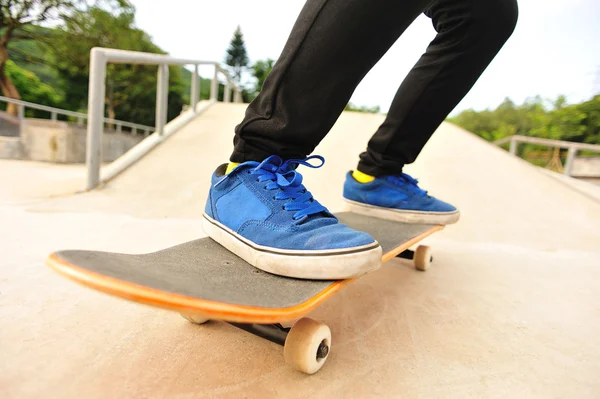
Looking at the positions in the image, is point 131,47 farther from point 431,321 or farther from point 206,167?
point 431,321

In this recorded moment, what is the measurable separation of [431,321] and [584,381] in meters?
0.38

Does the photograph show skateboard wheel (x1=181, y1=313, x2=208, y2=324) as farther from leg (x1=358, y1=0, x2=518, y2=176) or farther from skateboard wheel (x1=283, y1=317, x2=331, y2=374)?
A: leg (x1=358, y1=0, x2=518, y2=176)

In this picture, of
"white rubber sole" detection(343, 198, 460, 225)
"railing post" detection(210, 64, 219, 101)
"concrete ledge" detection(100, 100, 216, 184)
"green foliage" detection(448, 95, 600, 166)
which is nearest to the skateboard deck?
"white rubber sole" detection(343, 198, 460, 225)

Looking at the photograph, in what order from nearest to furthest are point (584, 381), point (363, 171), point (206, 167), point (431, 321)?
point (584, 381)
point (431, 321)
point (363, 171)
point (206, 167)

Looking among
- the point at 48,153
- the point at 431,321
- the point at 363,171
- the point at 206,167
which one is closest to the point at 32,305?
the point at 431,321

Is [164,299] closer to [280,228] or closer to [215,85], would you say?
[280,228]

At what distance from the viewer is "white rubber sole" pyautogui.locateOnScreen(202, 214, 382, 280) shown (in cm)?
78

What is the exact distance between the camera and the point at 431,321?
43.9 inches

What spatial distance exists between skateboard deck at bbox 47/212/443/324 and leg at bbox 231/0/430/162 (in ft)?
1.11

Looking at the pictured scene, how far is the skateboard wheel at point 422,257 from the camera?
1.65 m

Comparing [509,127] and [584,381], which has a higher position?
[509,127]

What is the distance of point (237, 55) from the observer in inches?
1804

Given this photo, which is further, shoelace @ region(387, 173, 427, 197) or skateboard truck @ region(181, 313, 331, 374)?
shoelace @ region(387, 173, 427, 197)

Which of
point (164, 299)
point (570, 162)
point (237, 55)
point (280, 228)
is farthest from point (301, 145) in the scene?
point (237, 55)
